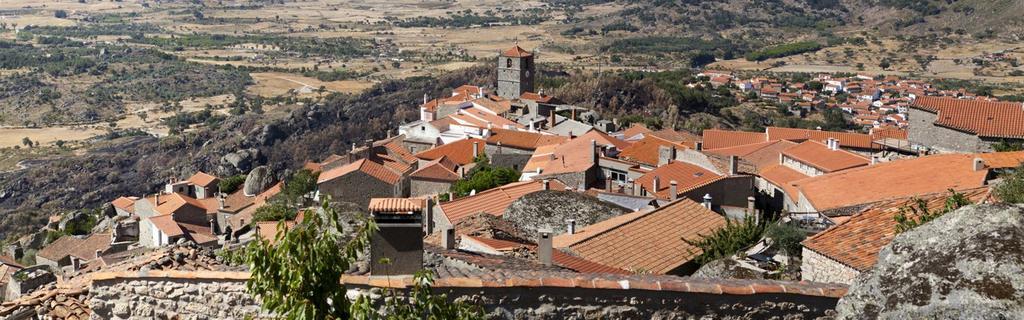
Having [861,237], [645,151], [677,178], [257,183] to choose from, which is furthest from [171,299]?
[257,183]

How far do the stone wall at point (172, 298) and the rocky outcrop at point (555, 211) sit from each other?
38.8 ft

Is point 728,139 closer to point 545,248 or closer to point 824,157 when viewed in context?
point 824,157

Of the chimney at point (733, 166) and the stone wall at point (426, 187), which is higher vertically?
the chimney at point (733, 166)

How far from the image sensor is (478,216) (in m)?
20.7

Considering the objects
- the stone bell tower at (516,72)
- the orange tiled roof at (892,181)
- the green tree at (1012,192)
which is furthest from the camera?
the stone bell tower at (516,72)

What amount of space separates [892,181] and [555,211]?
27.2 feet

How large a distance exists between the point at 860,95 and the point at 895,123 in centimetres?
2567

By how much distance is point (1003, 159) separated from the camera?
81.4 ft

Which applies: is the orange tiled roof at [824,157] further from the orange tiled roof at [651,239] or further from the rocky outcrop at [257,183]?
the rocky outcrop at [257,183]

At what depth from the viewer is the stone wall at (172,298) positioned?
7469 millimetres

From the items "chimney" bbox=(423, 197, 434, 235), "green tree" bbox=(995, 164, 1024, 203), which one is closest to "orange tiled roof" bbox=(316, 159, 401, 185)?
"chimney" bbox=(423, 197, 434, 235)

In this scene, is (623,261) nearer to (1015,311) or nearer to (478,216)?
(478,216)

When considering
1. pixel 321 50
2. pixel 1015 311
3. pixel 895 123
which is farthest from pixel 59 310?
pixel 321 50

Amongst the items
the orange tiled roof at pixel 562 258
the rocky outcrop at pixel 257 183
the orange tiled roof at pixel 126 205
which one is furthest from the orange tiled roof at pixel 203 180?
the orange tiled roof at pixel 562 258
